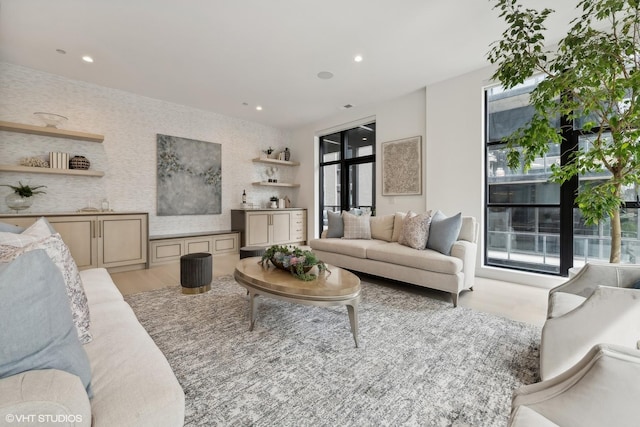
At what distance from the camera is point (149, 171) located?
15.2ft

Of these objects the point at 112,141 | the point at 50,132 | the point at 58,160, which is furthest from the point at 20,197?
the point at 112,141

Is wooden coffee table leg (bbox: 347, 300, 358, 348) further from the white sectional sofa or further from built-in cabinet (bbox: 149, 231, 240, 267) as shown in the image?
built-in cabinet (bbox: 149, 231, 240, 267)

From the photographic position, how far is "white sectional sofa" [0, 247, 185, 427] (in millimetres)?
608

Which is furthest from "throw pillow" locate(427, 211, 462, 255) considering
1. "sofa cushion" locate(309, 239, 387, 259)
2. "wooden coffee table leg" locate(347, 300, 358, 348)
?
"wooden coffee table leg" locate(347, 300, 358, 348)

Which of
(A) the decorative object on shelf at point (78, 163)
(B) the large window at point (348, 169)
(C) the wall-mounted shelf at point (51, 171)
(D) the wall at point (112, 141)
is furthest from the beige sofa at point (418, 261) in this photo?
(A) the decorative object on shelf at point (78, 163)

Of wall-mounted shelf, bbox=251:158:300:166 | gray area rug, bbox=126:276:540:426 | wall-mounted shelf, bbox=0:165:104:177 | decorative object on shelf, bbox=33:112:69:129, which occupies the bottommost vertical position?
gray area rug, bbox=126:276:540:426

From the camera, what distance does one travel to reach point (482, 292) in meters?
3.13

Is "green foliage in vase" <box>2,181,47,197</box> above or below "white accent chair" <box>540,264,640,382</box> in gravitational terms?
above

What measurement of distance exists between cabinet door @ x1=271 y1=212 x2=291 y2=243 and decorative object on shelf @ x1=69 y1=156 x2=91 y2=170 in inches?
123

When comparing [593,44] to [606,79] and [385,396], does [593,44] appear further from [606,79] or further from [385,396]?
[385,396]

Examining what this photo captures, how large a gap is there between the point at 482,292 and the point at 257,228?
4037 millimetres

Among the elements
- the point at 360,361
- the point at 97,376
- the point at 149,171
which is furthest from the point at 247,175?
the point at 97,376

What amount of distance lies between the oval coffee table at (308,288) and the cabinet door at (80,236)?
9.23 feet

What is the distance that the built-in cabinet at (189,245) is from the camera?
173 inches
